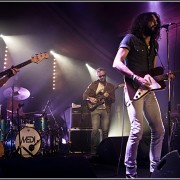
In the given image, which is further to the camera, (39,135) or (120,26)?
(120,26)

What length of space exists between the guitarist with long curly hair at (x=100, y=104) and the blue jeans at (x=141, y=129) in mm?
3522

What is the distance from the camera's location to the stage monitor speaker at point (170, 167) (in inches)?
92.1

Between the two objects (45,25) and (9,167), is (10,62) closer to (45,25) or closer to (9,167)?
(45,25)

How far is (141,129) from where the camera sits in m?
3.20

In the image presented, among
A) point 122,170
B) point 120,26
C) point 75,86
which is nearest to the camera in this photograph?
point 122,170

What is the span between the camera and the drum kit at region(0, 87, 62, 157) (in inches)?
271

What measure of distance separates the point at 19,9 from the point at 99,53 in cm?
313

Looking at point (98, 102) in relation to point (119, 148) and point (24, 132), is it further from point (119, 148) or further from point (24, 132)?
point (119, 148)

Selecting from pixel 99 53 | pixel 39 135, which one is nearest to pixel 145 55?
pixel 39 135

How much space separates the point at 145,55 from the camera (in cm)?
339

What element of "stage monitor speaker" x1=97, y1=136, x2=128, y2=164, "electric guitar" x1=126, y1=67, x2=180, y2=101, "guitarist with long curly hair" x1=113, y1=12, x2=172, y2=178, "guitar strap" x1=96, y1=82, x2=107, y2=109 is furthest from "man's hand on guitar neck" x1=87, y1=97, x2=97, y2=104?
"electric guitar" x1=126, y1=67, x2=180, y2=101

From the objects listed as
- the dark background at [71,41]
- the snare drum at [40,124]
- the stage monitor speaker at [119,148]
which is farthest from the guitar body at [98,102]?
the stage monitor speaker at [119,148]

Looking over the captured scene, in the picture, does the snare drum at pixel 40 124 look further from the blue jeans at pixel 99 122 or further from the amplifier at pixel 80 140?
the blue jeans at pixel 99 122

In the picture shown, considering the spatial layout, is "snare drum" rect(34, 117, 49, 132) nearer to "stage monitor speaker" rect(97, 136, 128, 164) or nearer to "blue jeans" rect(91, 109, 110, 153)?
"blue jeans" rect(91, 109, 110, 153)
